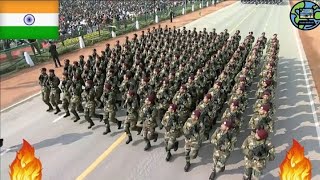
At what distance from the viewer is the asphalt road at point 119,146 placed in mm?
10383

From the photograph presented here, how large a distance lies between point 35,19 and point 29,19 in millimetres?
130

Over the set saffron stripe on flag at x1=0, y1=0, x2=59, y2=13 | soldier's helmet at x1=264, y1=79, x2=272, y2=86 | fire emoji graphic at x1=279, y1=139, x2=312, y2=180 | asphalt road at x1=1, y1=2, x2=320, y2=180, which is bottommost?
asphalt road at x1=1, y1=2, x2=320, y2=180

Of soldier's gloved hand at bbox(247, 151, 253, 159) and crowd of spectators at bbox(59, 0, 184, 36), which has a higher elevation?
soldier's gloved hand at bbox(247, 151, 253, 159)

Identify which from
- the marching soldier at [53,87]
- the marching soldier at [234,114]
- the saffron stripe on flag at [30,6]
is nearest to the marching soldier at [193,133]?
the marching soldier at [234,114]

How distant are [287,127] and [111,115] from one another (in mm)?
5875

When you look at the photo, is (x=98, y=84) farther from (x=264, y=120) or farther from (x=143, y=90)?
(x=264, y=120)

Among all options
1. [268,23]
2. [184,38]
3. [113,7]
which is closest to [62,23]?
[113,7]

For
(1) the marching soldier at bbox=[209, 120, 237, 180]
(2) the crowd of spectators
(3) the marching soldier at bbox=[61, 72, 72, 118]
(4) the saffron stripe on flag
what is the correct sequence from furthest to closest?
(2) the crowd of spectators → (3) the marching soldier at bbox=[61, 72, 72, 118] → (1) the marching soldier at bbox=[209, 120, 237, 180] → (4) the saffron stripe on flag

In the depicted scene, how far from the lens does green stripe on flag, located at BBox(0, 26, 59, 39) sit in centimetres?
679

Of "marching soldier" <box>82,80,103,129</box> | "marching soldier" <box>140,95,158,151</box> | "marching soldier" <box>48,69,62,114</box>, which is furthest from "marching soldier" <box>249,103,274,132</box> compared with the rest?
"marching soldier" <box>48,69,62,114</box>

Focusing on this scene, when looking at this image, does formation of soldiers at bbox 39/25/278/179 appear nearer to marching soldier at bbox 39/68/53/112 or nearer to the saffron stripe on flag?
marching soldier at bbox 39/68/53/112

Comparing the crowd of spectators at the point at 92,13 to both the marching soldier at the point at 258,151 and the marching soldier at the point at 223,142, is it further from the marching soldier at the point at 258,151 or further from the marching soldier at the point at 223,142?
the marching soldier at the point at 258,151

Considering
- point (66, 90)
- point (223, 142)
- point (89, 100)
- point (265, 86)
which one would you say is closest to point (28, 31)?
point (223, 142)

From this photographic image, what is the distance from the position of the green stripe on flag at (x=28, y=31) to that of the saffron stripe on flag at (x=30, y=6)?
0.34 metres
